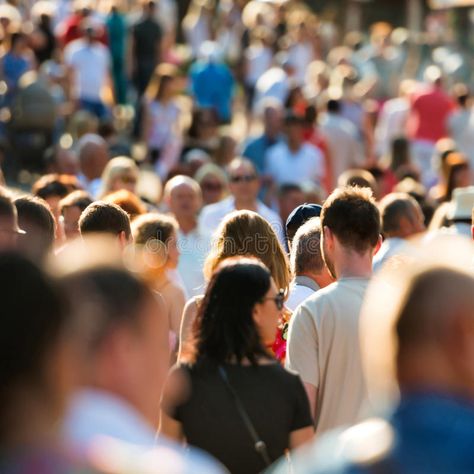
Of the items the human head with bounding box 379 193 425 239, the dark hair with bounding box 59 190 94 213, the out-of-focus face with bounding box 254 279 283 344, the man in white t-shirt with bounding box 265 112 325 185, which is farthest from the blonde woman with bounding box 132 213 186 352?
the man in white t-shirt with bounding box 265 112 325 185

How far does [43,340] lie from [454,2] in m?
35.5

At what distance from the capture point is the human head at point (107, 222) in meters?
6.85

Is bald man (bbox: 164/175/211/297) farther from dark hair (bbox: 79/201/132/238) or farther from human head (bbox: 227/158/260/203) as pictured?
dark hair (bbox: 79/201/132/238)

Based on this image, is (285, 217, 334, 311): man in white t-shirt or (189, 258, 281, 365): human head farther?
(285, 217, 334, 311): man in white t-shirt

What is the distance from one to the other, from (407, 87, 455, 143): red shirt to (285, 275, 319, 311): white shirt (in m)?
12.2

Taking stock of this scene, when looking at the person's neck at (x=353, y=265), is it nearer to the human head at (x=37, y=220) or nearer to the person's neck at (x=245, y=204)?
the human head at (x=37, y=220)

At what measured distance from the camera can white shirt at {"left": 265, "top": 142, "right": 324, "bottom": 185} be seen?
15.4 m

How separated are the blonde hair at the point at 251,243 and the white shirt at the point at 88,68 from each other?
13.8m

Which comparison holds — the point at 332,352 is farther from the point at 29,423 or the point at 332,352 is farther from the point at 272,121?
the point at 272,121

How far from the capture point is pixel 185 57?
27406 mm

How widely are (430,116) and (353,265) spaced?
528 inches

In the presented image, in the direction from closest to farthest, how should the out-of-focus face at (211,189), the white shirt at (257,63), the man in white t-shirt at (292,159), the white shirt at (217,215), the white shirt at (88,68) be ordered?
1. the white shirt at (217,215)
2. the out-of-focus face at (211,189)
3. the man in white t-shirt at (292,159)
4. the white shirt at (88,68)
5. the white shirt at (257,63)

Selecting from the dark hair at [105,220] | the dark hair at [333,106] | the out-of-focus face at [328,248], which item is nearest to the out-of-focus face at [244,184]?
the dark hair at [105,220]

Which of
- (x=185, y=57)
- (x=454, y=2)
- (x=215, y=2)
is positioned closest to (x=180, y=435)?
(x=185, y=57)
